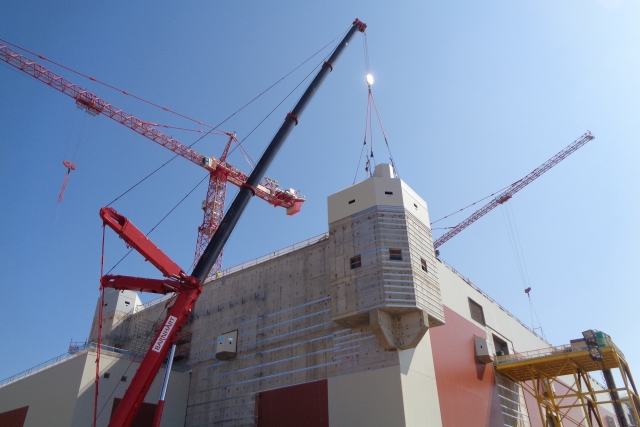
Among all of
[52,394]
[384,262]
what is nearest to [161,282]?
[384,262]

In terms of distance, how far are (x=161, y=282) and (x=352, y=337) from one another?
1541 centimetres

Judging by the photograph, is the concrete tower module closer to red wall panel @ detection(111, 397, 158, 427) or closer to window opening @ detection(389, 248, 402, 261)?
window opening @ detection(389, 248, 402, 261)

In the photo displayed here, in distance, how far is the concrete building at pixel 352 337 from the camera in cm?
3584

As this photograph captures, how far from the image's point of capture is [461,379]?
4303 centimetres

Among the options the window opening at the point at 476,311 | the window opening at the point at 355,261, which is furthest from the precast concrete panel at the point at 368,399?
the window opening at the point at 476,311

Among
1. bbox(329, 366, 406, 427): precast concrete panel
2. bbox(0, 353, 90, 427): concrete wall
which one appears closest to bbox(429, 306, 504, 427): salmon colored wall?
bbox(329, 366, 406, 427): precast concrete panel

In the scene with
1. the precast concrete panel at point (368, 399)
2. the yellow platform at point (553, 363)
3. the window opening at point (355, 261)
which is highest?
the window opening at point (355, 261)

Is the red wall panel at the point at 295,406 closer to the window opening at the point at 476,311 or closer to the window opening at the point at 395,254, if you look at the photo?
the window opening at the point at 395,254

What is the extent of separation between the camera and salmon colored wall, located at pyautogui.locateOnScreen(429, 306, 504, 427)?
3994 centimetres

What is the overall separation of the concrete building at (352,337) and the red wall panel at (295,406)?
8 centimetres

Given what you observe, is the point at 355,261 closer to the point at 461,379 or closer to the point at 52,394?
the point at 461,379

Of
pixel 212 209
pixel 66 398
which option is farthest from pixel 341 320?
pixel 212 209

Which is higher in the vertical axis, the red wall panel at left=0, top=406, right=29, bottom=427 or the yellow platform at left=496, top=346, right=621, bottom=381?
the yellow platform at left=496, top=346, right=621, bottom=381

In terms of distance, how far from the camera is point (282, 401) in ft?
131
